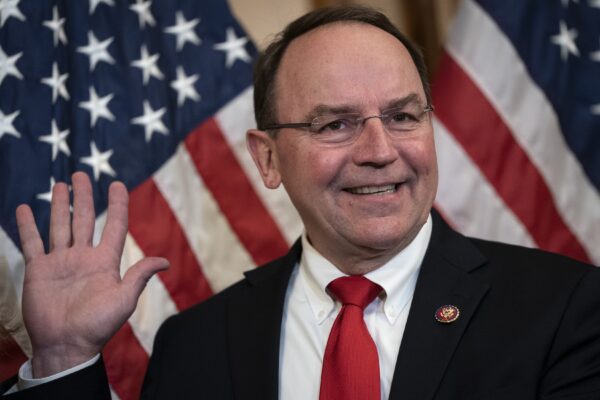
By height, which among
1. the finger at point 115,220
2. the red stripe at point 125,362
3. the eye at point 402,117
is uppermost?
the finger at point 115,220

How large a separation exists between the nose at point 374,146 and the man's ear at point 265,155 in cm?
35

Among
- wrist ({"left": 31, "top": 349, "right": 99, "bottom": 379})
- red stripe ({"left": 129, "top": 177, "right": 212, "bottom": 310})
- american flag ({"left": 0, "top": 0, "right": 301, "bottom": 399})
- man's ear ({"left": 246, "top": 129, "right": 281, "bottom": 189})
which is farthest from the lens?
red stripe ({"left": 129, "top": 177, "right": 212, "bottom": 310})

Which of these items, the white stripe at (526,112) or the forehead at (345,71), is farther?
the white stripe at (526,112)

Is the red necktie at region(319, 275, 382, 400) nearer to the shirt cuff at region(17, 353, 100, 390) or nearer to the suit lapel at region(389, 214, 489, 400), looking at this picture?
the suit lapel at region(389, 214, 489, 400)

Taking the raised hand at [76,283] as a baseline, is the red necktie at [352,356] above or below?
below

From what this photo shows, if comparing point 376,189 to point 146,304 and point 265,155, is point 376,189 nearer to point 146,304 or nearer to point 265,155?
point 265,155

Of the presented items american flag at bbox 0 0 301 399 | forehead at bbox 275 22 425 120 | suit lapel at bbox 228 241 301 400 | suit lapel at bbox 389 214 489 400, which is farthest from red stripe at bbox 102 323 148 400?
suit lapel at bbox 389 214 489 400

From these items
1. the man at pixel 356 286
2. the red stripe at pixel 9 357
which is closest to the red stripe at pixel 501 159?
the man at pixel 356 286

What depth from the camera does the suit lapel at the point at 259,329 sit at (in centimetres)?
196

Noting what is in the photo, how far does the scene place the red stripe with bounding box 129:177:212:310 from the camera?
263 cm

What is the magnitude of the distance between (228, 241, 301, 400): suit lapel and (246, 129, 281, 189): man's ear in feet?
0.72

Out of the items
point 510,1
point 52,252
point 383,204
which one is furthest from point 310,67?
point 510,1

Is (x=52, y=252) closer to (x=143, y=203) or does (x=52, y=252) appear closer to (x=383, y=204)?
(x=143, y=203)

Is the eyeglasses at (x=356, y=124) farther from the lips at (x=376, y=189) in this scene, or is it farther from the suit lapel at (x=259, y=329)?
the suit lapel at (x=259, y=329)
